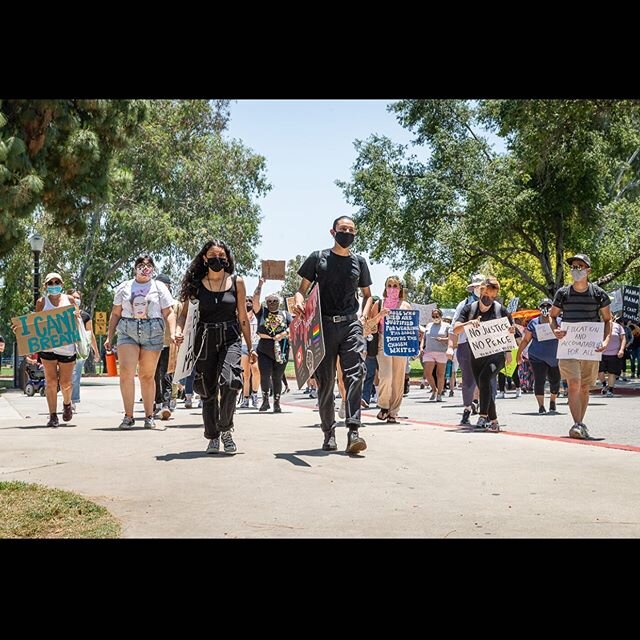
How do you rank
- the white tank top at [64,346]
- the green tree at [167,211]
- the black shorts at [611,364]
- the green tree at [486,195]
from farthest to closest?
the green tree at [167,211] < the green tree at [486,195] < the black shorts at [611,364] < the white tank top at [64,346]

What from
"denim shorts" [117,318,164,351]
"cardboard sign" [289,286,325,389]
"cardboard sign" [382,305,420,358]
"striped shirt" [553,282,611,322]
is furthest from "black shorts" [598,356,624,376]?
"cardboard sign" [289,286,325,389]

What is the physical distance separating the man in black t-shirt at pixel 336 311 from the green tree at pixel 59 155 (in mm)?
14180

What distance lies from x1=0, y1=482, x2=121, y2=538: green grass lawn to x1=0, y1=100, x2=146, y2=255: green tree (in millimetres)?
16248

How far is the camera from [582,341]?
10.1m

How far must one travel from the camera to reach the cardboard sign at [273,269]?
Result: 1420 centimetres

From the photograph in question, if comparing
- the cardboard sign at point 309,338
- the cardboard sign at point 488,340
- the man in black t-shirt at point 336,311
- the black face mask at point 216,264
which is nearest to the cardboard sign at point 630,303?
the cardboard sign at point 488,340

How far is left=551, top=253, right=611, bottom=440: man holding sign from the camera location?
10.2m

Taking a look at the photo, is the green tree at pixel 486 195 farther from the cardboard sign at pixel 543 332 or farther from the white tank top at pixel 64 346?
the white tank top at pixel 64 346

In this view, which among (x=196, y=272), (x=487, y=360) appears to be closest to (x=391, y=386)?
Result: (x=487, y=360)

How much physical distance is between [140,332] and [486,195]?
23558 millimetres

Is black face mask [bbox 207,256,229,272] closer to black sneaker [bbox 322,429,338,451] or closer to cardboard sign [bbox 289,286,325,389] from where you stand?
cardboard sign [bbox 289,286,325,389]

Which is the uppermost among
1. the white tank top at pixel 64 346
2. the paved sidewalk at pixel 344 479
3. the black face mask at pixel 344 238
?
the black face mask at pixel 344 238
